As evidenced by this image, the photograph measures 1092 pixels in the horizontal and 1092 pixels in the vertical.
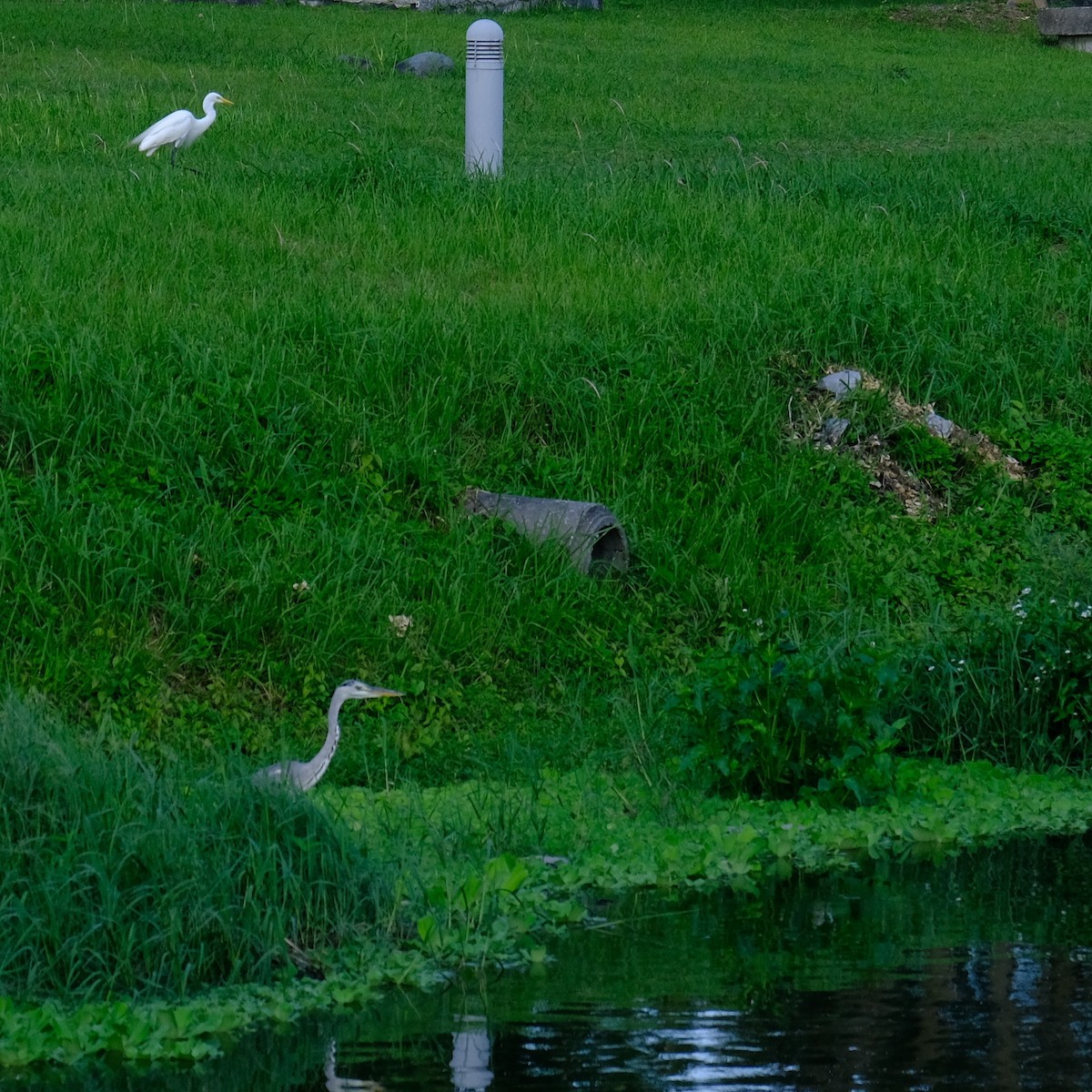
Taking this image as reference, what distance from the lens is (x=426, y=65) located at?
60.3 feet

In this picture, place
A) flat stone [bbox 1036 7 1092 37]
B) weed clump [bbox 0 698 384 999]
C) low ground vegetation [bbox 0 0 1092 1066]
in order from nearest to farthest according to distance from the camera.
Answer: weed clump [bbox 0 698 384 999], low ground vegetation [bbox 0 0 1092 1066], flat stone [bbox 1036 7 1092 37]

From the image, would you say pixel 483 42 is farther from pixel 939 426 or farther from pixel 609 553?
pixel 609 553

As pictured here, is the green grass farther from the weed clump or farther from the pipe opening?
the weed clump

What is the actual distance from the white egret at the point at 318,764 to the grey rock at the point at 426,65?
511 inches

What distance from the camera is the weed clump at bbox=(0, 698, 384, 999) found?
478 cm

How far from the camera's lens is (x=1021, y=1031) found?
4652 mm

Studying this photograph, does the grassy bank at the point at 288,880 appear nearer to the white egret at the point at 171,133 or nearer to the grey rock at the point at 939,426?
the grey rock at the point at 939,426

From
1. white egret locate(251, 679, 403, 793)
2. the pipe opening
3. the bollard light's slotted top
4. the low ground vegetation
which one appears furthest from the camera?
the bollard light's slotted top

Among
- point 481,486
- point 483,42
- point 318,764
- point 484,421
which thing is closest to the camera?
point 318,764

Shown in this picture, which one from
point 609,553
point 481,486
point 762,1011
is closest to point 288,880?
point 762,1011

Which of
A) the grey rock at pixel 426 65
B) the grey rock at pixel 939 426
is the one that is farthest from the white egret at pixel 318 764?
the grey rock at pixel 426 65

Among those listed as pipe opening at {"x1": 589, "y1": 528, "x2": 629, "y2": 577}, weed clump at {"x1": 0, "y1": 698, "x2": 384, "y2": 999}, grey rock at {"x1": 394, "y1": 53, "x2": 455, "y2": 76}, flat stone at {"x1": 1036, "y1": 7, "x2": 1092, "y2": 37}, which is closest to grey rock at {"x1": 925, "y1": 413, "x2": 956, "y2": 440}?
pipe opening at {"x1": 589, "y1": 528, "x2": 629, "y2": 577}

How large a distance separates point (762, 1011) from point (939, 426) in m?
5.48

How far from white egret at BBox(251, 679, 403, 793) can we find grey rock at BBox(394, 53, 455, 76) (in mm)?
12972
